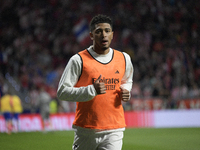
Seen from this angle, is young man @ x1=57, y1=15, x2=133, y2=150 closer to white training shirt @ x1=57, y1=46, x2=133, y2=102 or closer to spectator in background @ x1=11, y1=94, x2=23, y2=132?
white training shirt @ x1=57, y1=46, x2=133, y2=102

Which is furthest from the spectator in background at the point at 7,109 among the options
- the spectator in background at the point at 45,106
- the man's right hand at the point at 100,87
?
the man's right hand at the point at 100,87

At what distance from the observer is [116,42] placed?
25516 mm

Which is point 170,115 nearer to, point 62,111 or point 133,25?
point 62,111

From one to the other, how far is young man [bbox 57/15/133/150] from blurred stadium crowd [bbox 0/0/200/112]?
15.4m

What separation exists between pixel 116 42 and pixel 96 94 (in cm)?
2184

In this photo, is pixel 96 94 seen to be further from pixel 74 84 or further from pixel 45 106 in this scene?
pixel 45 106

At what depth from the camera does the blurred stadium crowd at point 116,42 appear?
67.7ft

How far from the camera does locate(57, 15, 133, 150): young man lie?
13.2 feet

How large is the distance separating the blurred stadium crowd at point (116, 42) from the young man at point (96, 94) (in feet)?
50.5

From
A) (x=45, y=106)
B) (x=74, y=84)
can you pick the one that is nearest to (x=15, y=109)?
(x=45, y=106)

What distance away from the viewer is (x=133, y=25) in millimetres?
26234

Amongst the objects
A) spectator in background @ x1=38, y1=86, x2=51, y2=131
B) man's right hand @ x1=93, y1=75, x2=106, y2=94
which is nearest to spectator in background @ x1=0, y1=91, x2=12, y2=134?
spectator in background @ x1=38, y1=86, x2=51, y2=131

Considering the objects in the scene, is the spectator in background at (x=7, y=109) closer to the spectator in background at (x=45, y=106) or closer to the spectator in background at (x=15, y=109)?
the spectator in background at (x=15, y=109)

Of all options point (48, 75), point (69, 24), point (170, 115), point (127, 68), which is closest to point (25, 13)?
point (69, 24)
